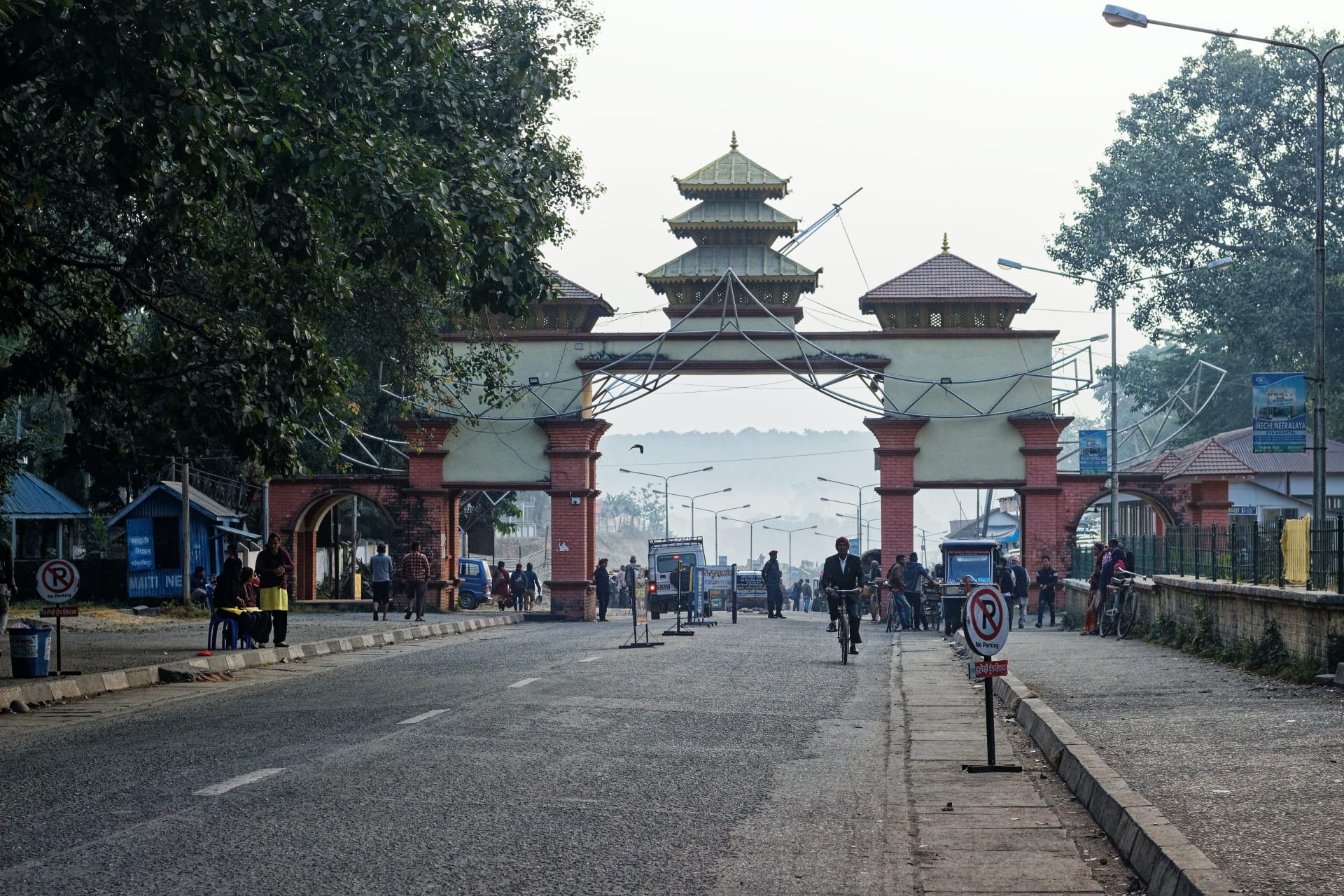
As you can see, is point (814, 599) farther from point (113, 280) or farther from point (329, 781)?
point (329, 781)

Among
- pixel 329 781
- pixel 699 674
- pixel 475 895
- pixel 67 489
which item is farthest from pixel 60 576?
pixel 67 489

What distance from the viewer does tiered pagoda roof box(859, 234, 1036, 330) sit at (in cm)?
4531

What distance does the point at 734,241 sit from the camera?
4766cm

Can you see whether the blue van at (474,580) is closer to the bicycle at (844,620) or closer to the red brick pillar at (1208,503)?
the red brick pillar at (1208,503)

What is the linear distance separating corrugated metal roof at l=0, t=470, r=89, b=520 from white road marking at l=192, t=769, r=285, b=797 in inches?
1420

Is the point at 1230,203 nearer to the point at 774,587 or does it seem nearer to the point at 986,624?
the point at 774,587

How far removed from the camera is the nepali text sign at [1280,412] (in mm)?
23375

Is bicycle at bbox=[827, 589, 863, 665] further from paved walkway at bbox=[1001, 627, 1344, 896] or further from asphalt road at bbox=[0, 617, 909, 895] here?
asphalt road at bbox=[0, 617, 909, 895]

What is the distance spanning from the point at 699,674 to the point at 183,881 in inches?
492

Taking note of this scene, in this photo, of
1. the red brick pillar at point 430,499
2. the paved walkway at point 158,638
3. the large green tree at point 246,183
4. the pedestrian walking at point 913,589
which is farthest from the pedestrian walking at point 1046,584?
the large green tree at point 246,183

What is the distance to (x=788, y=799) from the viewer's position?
9.55m

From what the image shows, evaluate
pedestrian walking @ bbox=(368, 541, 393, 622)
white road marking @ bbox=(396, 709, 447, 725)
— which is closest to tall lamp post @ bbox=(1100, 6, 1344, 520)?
white road marking @ bbox=(396, 709, 447, 725)

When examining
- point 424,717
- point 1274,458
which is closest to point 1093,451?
point 1274,458

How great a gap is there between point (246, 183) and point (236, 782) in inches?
308
